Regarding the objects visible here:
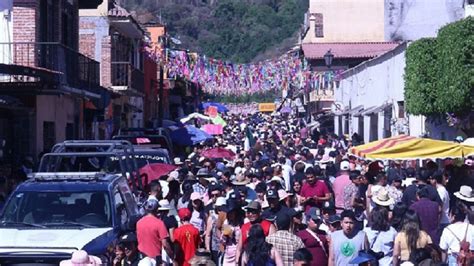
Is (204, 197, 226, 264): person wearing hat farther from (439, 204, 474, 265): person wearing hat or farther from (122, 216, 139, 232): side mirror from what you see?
(439, 204, 474, 265): person wearing hat

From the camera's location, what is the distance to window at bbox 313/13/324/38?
71938 mm

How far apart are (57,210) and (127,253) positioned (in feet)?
7.47

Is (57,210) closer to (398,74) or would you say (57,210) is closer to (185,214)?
(185,214)

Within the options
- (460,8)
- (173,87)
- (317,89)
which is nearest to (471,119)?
(460,8)

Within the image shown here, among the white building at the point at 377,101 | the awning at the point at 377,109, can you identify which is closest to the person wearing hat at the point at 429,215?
the white building at the point at 377,101

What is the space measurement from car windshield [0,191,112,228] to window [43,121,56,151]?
1655cm

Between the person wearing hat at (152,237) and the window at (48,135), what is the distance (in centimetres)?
1736

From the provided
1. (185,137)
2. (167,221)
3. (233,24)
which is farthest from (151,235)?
(233,24)

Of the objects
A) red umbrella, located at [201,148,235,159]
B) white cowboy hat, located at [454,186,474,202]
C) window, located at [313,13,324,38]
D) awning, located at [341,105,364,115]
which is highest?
window, located at [313,13,324,38]

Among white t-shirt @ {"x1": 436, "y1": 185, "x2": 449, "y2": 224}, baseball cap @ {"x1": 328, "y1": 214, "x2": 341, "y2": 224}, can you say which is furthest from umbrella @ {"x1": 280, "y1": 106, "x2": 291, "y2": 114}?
baseball cap @ {"x1": 328, "y1": 214, "x2": 341, "y2": 224}

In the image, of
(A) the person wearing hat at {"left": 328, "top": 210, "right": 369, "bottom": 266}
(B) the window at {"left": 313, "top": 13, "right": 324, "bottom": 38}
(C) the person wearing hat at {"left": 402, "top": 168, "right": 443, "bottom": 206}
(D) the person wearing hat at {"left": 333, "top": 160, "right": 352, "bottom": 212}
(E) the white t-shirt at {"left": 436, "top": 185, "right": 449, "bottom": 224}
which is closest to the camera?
(A) the person wearing hat at {"left": 328, "top": 210, "right": 369, "bottom": 266}

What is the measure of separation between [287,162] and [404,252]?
52.6 ft

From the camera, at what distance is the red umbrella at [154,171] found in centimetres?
2141

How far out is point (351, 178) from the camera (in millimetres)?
18953
